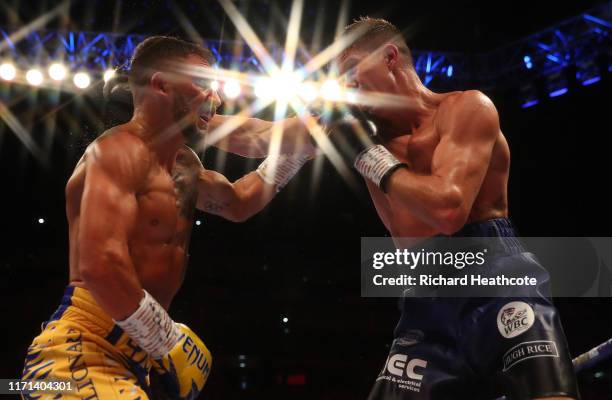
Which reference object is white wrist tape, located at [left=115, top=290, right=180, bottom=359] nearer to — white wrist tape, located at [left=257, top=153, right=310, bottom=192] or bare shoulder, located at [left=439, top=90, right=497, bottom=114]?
white wrist tape, located at [left=257, top=153, right=310, bottom=192]

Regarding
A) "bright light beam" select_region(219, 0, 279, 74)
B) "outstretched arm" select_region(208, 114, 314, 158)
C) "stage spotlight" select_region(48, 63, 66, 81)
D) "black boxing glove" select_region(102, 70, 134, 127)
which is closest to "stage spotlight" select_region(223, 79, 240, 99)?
"bright light beam" select_region(219, 0, 279, 74)

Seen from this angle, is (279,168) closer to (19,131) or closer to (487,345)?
(487,345)

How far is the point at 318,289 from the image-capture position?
800cm

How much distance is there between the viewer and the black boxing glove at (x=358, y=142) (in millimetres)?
2117

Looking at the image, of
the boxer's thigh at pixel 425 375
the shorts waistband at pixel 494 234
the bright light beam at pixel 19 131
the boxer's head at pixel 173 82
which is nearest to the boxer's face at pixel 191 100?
the boxer's head at pixel 173 82

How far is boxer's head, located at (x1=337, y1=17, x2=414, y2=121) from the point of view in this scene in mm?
2420

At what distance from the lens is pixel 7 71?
5.80 metres

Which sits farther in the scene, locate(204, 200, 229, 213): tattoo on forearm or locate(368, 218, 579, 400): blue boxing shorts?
locate(204, 200, 229, 213): tattoo on forearm

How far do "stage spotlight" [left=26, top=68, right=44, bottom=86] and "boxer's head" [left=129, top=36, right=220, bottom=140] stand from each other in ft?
Answer: 13.2

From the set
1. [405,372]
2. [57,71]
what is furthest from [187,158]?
[57,71]

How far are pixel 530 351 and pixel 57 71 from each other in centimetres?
528

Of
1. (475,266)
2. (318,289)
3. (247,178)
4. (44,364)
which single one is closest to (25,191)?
(318,289)

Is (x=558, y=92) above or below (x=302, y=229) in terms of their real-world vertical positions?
above

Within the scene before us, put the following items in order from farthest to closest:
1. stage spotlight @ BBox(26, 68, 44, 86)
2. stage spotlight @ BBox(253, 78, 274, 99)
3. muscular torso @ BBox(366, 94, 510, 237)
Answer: stage spotlight @ BBox(253, 78, 274, 99) < stage spotlight @ BBox(26, 68, 44, 86) < muscular torso @ BBox(366, 94, 510, 237)
